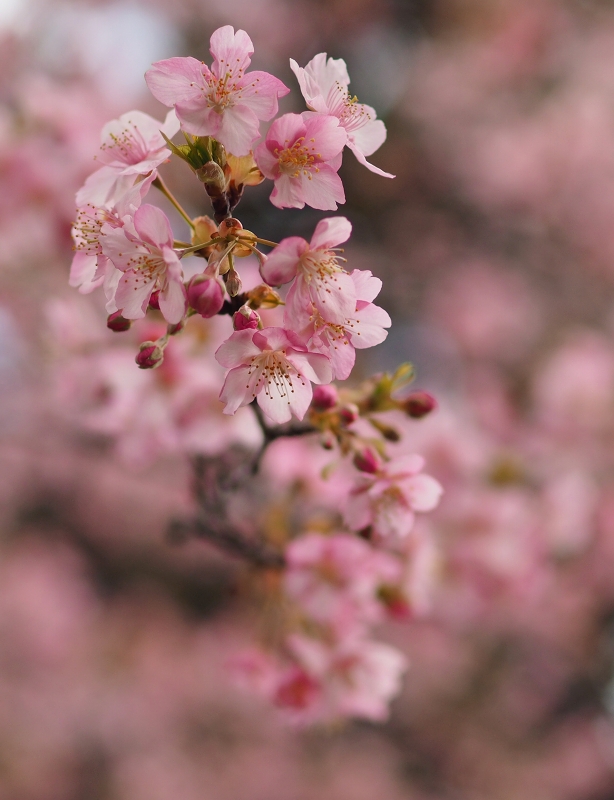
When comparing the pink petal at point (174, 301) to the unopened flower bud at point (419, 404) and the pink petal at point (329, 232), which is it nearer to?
the pink petal at point (329, 232)

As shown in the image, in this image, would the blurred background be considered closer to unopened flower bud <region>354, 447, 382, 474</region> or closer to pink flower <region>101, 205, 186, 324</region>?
unopened flower bud <region>354, 447, 382, 474</region>

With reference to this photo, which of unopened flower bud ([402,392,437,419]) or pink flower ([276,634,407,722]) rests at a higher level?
unopened flower bud ([402,392,437,419])

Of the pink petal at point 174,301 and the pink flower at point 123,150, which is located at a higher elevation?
the pink flower at point 123,150

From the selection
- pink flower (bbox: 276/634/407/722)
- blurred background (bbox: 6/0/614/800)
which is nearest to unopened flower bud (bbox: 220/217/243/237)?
pink flower (bbox: 276/634/407/722)

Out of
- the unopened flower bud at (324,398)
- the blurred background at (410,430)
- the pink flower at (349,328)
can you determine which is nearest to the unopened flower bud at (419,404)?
the unopened flower bud at (324,398)

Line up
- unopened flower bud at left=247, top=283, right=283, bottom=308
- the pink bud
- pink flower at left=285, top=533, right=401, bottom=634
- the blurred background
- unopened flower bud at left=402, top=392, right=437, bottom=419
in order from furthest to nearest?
the blurred background < pink flower at left=285, top=533, right=401, bottom=634 < unopened flower bud at left=402, top=392, right=437, bottom=419 < unopened flower bud at left=247, top=283, right=283, bottom=308 < the pink bud

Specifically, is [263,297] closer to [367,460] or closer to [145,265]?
[145,265]
